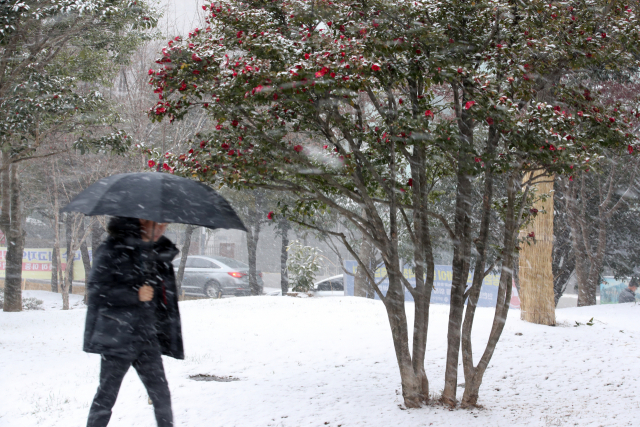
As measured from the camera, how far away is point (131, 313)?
284cm

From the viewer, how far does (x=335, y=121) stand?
4.54m

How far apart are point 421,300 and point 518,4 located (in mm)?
2635

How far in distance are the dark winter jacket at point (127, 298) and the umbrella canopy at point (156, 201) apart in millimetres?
160

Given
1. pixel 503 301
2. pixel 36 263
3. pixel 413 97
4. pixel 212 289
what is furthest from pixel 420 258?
pixel 36 263

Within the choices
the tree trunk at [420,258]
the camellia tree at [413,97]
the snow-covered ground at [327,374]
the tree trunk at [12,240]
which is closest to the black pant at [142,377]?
the snow-covered ground at [327,374]

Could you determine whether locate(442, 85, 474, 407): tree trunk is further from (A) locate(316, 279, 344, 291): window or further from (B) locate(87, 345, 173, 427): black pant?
(A) locate(316, 279, 344, 291): window

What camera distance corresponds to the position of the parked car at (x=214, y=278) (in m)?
18.1

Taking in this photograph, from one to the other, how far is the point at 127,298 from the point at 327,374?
347 centimetres

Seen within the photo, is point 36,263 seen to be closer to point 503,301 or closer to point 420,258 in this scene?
point 420,258

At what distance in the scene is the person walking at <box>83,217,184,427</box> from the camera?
9.16 ft

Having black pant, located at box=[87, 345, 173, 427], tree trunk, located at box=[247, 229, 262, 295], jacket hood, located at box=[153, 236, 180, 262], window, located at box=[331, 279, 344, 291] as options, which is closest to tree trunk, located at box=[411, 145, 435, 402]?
jacket hood, located at box=[153, 236, 180, 262]

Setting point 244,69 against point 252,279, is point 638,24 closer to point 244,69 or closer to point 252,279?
point 244,69

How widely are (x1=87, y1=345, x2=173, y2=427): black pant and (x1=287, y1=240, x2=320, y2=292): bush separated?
10.5 meters

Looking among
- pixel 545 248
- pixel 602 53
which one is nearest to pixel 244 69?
pixel 602 53
